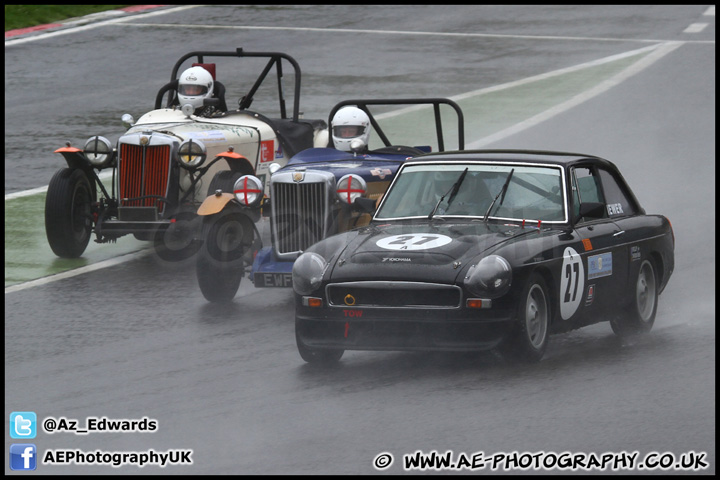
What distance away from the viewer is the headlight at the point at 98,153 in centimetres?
1376

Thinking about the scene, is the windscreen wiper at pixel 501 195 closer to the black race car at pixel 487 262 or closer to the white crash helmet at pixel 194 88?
the black race car at pixel 487 262

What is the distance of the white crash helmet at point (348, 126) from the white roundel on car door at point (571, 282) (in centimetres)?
414

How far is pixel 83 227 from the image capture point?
1390 centimetres

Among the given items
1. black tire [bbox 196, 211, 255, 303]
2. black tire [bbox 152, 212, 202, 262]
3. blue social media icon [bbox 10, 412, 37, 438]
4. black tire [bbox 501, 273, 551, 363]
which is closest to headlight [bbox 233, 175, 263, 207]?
black tire [bbox 196, 211, 255, 303]

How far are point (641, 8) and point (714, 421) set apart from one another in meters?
29.0

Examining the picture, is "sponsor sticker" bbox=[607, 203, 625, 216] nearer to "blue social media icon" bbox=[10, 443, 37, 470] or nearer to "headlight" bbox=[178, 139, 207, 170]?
"headlight" bbox=[178, 139, 207, 170]

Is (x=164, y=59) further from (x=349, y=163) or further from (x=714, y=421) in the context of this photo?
(x=714, y=421)

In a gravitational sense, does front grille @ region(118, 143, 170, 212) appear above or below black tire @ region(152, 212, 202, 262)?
above

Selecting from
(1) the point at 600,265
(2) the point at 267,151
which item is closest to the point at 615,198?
(1) the point at 600,265

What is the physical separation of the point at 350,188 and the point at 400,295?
8.81 ft

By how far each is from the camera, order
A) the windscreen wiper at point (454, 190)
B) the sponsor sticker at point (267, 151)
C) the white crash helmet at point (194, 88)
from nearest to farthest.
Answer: the windscreen wiper at point (454, 190)
the sponsor sticker at point (267, 151)
the white crash helmet at point (194, 88)

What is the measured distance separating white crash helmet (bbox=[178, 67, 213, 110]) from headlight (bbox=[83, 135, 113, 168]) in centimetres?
131

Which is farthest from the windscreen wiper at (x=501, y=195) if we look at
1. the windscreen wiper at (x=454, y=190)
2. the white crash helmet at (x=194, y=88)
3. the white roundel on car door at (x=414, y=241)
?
the white crash helmet at (x=194, y=88)

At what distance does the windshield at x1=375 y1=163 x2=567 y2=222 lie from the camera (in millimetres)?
9742
